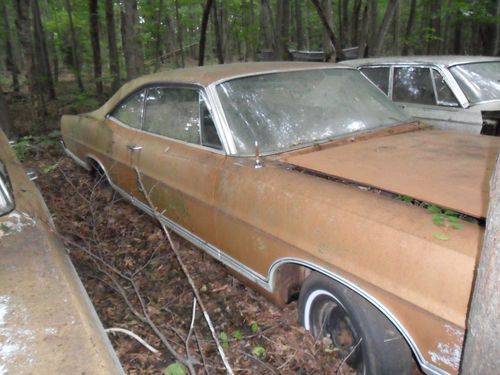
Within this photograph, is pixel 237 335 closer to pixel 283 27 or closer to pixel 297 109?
pixel 297 109

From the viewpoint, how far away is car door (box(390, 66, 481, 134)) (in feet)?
16.6

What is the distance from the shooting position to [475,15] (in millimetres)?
12625

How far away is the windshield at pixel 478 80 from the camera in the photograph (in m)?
5.19

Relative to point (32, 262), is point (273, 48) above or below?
above

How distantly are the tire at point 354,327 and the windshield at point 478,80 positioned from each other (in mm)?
3928

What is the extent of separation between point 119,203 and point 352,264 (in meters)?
3.56

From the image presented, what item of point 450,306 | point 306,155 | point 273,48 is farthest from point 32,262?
point 273,48

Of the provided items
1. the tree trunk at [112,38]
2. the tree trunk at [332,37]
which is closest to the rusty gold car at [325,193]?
the tree trunk at [332,37]

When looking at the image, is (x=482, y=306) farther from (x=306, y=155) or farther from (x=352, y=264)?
Result: (x=306, y=155)

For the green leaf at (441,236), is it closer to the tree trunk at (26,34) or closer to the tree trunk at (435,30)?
the tree trunk at (26,34)

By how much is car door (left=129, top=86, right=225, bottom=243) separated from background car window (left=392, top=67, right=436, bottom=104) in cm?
357

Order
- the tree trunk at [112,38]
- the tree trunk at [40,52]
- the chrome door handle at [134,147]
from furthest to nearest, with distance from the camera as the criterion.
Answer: the tree trunk at [40,52], the tree trunk at [112,38], the chrome door handle at [134,147]

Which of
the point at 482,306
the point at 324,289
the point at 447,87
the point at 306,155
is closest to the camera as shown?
→ the point at 482,306

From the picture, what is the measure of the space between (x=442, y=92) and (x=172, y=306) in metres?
4.32
